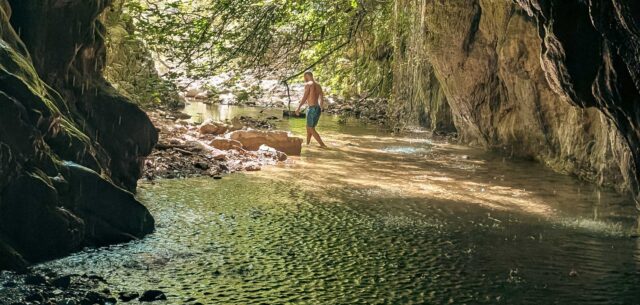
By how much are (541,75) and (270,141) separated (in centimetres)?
569

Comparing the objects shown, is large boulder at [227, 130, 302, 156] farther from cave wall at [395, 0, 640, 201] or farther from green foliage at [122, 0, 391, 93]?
cave wall at [395, 0, 640, 201]

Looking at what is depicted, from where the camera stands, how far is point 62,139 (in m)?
8.29

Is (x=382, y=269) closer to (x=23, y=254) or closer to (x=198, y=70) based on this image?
(x=23, y=254)

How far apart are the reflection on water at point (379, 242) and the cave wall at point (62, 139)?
0.36 metres

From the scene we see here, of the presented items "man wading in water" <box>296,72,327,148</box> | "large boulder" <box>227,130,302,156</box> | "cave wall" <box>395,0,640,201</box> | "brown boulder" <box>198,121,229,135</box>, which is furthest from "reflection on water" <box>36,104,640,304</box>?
"brown boulder" <box>198,121,229,135</box>

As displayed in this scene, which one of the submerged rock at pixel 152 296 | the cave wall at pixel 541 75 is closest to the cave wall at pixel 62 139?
the submerged rock at pixel 152 296

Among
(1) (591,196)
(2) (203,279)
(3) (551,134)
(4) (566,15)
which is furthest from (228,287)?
(3) (551,134)

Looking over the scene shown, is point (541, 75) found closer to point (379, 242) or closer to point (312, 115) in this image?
point (312, 115)

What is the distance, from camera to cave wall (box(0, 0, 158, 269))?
721 centimetres

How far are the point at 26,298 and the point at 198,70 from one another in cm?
944

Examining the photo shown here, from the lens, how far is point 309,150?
59.8ft

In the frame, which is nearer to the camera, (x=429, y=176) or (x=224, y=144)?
(x=429, y=176)

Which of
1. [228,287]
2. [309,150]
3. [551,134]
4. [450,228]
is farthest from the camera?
[309,150]

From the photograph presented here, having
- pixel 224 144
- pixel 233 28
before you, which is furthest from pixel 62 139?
pixel 233 28
